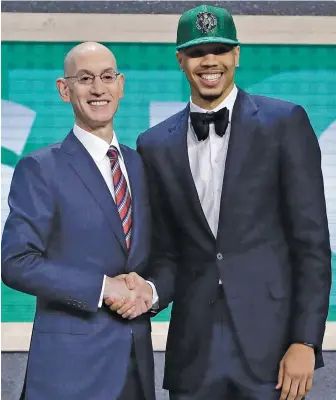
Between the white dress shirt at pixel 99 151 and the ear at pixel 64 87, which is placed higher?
the ear at pixel 64 87

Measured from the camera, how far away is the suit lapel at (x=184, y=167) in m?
3.25

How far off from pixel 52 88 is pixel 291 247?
571cm

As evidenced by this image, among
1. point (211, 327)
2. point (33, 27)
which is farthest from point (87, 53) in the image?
point (33, 27)

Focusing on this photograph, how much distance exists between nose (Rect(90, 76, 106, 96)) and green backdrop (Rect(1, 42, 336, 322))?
17.6ft

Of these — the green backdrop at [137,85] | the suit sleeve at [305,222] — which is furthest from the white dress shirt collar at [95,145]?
the green backdrop at [137,85]

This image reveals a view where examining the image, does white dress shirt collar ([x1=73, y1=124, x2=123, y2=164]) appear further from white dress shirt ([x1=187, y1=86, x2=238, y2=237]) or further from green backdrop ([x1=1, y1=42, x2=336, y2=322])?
green backdrop ([x1=1, y1=42, x2=336, y2=322])

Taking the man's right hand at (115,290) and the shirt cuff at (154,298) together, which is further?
the shirt cuff at (154,298)

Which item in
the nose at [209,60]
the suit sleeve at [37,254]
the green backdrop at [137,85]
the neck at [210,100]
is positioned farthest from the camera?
the green backdrop at [137,85]

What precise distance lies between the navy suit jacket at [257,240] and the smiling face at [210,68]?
13 centimetres

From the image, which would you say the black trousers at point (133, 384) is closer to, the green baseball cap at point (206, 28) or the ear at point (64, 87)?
the ear at point (64, 87)

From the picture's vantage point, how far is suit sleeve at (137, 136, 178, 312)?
340 cm

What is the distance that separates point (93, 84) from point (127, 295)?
813 millimetres

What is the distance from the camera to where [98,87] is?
3252 mm

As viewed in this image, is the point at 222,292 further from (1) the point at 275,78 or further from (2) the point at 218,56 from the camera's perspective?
(1) the point at 275,78
